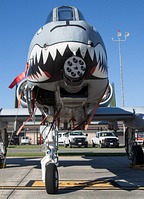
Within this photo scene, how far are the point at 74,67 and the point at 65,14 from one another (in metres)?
1.42

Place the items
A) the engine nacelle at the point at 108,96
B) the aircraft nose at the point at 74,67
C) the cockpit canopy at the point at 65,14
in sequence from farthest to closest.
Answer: the engine nacelle at the point at 108,96, the cockpit canopy at the point at 65,14, the aircraft nose at the point at 74,67

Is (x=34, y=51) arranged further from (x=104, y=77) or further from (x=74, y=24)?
(x=104, y=77)

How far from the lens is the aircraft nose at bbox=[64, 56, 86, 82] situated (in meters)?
5.42

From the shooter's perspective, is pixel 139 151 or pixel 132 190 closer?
pixel 132 190

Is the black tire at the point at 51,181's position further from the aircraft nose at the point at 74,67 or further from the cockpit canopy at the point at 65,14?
the cockpit canopy at the point at 65,14

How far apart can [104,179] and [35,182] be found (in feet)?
6.81

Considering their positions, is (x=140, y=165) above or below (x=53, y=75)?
below

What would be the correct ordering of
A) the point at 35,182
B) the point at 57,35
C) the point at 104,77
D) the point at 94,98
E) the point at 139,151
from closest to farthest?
the point at 57,35 → the point at 104,77 → the point at 94,98 → the point at 35,182 → the point at 139,151

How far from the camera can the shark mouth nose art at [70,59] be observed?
214 inches

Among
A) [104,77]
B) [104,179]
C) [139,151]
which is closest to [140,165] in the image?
[139,151]

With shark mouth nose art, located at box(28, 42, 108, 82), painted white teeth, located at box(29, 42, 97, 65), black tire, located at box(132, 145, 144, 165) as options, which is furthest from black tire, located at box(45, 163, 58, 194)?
black tire, located at box(132, 145, 144, 165)

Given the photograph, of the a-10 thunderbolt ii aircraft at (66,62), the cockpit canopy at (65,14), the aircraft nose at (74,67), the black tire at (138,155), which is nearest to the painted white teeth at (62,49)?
the a-10 thunderbolt ii aircraft at (66,62)

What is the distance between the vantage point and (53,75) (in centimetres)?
581

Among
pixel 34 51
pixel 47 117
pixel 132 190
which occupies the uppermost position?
pixel 34 51
